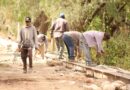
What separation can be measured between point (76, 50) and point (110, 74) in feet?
17.0

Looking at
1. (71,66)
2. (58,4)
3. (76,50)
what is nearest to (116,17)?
(58,4)

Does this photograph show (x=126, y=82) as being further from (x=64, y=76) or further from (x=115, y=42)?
(x=115, y=42)

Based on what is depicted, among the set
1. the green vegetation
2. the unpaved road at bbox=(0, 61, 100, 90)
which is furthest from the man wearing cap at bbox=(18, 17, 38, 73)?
the green vegetation

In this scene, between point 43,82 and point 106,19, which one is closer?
point 43,82

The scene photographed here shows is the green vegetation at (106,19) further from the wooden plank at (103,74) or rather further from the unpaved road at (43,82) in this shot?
the unpaved road at (43,82)

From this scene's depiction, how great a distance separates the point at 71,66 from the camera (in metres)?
13.9

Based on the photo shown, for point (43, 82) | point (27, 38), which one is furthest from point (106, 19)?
point (43, 82)

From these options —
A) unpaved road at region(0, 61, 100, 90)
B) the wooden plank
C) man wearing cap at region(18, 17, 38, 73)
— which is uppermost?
man wearing cap at region(18, 17, 38, 73)

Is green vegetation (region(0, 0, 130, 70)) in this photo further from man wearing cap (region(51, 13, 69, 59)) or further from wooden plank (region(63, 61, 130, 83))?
wooden plank (region(63, 61, 130, 83))

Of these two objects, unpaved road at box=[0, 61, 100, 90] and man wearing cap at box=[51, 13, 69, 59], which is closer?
unpaved road at box=[0, 61, 100, 90]

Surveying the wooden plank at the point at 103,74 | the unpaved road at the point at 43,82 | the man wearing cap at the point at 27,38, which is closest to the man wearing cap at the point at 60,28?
the man wearing cap at the point at 27,38

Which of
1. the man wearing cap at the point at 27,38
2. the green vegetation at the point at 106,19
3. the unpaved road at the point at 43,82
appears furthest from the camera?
the green vegetation at the point at 106,19

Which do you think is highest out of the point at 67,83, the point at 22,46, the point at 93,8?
the point at 93,8

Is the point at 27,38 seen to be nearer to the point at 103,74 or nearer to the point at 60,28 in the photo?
the point at 103,74
